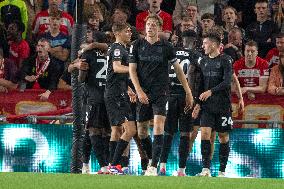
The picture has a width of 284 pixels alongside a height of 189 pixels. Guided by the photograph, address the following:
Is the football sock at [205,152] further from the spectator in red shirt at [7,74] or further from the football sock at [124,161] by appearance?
the spectator in red shirt at [7,74]

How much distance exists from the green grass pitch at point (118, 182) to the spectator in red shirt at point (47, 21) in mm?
8133

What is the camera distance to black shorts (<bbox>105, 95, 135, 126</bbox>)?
734 inches

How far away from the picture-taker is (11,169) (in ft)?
68.3

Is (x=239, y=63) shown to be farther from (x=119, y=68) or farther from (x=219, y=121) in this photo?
(x=119, y=68)

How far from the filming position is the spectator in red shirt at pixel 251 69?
71.5 feet

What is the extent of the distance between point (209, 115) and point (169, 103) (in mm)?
844

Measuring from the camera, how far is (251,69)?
21891mm

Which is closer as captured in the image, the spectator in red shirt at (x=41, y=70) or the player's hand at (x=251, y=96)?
the player's hand at (x=251, y=96)

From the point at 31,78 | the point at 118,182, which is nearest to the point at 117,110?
the point at 118,182

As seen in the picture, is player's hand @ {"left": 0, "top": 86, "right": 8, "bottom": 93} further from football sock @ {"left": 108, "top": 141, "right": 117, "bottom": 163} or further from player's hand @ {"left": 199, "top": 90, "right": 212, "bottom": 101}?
player's hand @ {"left": 199, "top": 90, "right": 212, "bottom": 101}

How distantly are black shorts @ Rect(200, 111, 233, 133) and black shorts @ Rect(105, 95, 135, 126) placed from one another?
4.39 feet

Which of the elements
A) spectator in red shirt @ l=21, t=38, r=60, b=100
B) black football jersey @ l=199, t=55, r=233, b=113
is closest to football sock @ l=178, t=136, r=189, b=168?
black football jersey @ l=199, t=55, r=233, b=113

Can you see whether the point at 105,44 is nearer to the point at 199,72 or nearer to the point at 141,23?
the point at 199,72

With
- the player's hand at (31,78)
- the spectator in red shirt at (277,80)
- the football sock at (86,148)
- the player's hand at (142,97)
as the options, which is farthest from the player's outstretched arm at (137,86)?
the player's hand at (31,78)
